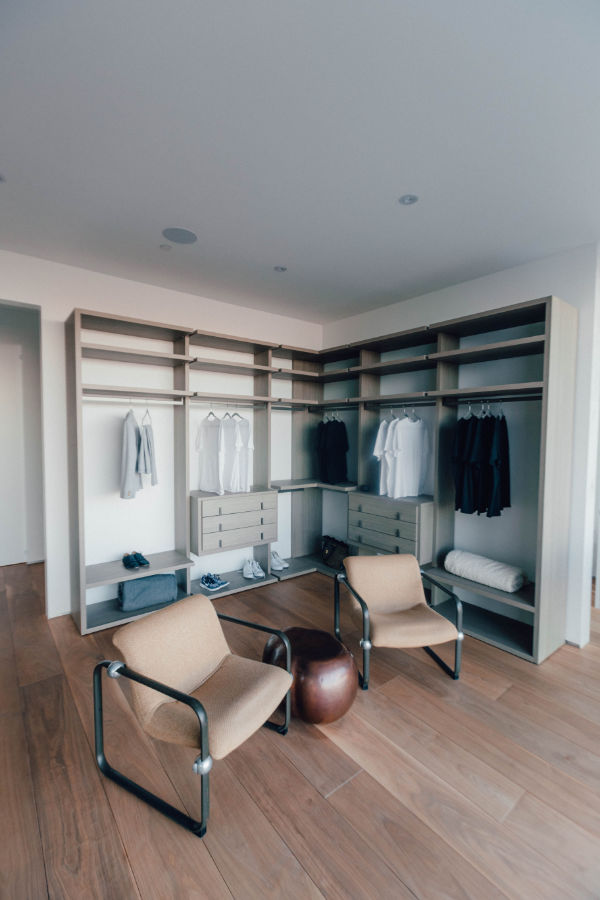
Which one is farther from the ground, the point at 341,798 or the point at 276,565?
the point at 276,565

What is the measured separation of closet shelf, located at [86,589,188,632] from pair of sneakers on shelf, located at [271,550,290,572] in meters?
1.31

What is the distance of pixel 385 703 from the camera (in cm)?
247

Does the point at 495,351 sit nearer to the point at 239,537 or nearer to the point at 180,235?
the point at 180,235

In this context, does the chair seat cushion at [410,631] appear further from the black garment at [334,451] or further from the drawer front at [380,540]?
the black garment at [334,451]

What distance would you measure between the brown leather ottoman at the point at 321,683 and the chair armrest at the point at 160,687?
0.68 m

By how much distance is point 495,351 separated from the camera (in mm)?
3223

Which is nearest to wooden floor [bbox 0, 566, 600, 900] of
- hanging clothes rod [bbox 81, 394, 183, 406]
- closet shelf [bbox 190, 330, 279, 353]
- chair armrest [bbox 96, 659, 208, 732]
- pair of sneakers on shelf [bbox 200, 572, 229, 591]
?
chair armrest [bbox 96, 659, 208, 732]

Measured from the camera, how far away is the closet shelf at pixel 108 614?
334 centimetres

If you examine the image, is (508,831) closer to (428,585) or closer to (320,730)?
(320,730)

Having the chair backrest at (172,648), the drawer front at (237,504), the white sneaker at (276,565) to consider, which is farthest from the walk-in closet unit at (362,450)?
the chair backrest at (172,648)

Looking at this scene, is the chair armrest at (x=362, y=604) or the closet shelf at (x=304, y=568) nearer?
the chair armrest at (x=362, y=604)

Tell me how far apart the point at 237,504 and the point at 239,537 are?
0.32 meters

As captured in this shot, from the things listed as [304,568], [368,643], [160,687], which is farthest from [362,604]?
[304,568]

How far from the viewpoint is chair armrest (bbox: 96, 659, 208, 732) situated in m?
1.61
